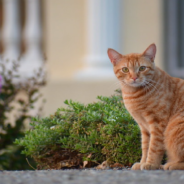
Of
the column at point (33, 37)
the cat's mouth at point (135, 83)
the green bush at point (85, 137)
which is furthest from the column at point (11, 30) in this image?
the cat's mouth at point (135, 83)

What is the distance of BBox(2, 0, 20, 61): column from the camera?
1086 cm

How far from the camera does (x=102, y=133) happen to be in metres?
3.85

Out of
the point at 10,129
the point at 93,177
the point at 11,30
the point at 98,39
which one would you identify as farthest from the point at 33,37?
the point at 93,177

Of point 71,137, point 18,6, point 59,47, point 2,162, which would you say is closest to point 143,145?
point 71,137

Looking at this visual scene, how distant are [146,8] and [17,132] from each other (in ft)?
16.0

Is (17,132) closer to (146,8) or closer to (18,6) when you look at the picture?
(146,8)

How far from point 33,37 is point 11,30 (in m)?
0.61

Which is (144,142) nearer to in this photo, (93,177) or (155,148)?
(155,148)

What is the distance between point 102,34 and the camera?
9.35 metres

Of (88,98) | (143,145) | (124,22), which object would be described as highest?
(124,22)

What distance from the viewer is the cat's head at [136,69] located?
369 cm

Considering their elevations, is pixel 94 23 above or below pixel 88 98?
above

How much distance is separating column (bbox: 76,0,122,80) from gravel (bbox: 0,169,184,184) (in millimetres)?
6178

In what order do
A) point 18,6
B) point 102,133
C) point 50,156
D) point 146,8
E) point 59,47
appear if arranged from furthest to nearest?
point 18,6 → point 59,47 → point 146,8 → point 50,156 → point 102,133
